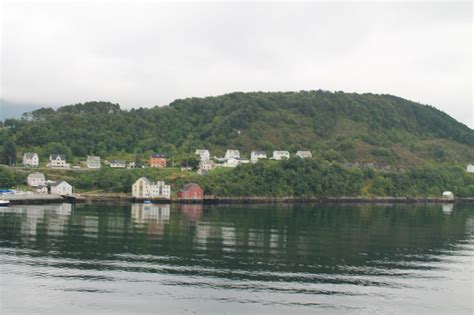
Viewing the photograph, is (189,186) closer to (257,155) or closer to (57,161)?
(57,161)

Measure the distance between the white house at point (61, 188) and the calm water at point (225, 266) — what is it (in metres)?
29.1

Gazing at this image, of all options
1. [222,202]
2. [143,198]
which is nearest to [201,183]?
[222,202]

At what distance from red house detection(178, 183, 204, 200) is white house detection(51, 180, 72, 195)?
2103cm

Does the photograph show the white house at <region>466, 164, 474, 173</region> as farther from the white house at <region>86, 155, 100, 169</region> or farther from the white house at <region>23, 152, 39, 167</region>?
the white house at <region>23, 152, 39, 167</region>

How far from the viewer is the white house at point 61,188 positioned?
105 m

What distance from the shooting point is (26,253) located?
47250mm

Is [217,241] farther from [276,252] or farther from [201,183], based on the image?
[201,183]

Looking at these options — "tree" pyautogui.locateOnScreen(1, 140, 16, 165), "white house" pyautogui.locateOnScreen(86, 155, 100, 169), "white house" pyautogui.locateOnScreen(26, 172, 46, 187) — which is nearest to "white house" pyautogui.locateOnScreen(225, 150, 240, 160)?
"white house" pyautogui.locateOnScreen(86, 155, 100, 169)

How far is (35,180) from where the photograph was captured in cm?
10881

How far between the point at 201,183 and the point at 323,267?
2824 inches

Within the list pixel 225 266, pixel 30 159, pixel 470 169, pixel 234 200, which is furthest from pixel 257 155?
pixel 225 266

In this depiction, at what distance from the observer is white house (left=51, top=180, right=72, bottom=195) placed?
344 ft

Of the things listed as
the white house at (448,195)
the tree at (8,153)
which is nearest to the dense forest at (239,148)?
the tree at (8,153)

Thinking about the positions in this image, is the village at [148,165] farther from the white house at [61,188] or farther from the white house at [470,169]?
the white house at [470,169]
